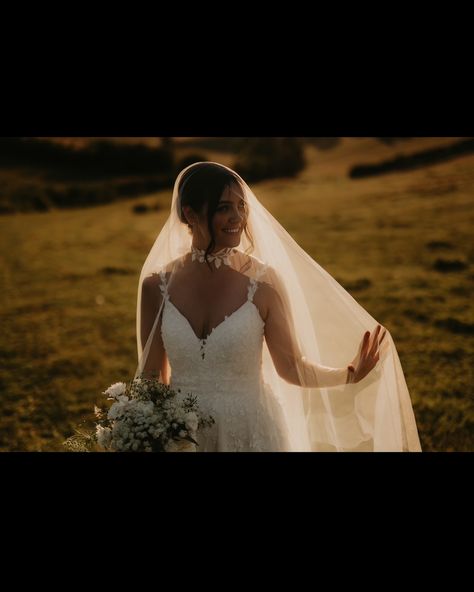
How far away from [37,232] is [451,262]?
9.88m

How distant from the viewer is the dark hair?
8.84ft

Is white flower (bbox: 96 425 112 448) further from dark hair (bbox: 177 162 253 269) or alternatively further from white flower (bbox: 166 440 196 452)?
dark hair (bbox: 177 162 253 269)

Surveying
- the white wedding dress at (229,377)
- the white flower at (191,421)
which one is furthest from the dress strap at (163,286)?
the white flower at (191,421)

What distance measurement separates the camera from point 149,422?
7.82ft

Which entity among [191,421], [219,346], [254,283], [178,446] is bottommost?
[178,446]

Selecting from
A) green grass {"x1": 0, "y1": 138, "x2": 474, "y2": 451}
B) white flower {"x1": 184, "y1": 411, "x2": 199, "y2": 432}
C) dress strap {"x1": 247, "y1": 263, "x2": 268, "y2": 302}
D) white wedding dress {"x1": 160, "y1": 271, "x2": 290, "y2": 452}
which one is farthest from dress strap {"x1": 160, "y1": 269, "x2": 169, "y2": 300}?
green grass {"x1": 0, "y1": 138, "x2": 474, "y2": 451}

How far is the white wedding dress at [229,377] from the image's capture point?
2.73 meters

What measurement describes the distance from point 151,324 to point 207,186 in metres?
0.74

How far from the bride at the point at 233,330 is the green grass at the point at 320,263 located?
97.2 inches

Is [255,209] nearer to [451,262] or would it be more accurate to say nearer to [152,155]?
[451,262]

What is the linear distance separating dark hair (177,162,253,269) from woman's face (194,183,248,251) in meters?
0.02

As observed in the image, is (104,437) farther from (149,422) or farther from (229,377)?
(229,377)

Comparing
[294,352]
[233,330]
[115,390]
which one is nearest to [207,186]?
[233,330]

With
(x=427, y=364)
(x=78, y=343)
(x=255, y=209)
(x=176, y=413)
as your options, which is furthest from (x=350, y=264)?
(x=176, y=413)
